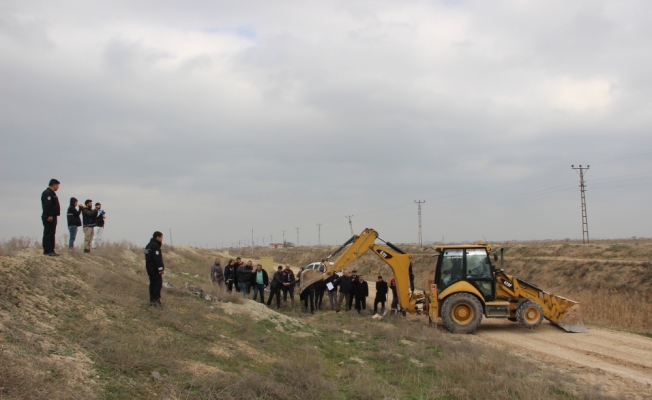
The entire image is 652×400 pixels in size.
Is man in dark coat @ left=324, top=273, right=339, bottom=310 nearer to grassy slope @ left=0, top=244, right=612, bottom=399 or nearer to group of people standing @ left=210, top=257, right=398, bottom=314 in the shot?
group of people standing @ left=210, top=257, right=398, bottom=314

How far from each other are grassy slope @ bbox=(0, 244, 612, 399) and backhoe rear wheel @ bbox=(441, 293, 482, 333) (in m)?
2.06

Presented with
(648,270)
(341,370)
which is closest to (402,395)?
(341,370)

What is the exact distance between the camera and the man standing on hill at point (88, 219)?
1488 cm

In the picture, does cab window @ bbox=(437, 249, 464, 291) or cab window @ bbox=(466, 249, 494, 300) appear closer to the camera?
cab window @ bbox=(466, 249, 494, 300)

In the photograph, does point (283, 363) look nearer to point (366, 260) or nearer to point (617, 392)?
point (617, 392)

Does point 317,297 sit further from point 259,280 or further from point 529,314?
point 529,314

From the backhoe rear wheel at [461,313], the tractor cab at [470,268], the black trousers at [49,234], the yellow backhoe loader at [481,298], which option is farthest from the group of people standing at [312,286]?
the black trousers at [49,234]

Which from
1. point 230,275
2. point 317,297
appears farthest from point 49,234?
point 317,297

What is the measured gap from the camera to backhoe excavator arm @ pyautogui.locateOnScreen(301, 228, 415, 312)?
1620 cm

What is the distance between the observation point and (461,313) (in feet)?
48.7

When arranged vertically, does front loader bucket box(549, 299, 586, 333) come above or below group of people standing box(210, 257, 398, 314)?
below

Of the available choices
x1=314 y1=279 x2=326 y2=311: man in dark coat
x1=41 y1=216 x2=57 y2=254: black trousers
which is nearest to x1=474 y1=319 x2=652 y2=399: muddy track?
x1=314 y1=279 x2=326 y2=311: man in dark coat

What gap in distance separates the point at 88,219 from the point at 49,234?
3.96 m

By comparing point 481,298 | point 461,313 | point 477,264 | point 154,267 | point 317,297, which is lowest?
point 461,313
